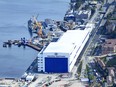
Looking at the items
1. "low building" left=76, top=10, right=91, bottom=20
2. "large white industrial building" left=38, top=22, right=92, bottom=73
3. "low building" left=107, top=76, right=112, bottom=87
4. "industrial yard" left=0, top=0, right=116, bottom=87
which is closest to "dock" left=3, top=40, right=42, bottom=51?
"industrial yard" left=0, top=0, right=116, bottom=87

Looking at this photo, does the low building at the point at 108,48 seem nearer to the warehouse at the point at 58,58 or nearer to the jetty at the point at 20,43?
the warehouse at the point at 58,58

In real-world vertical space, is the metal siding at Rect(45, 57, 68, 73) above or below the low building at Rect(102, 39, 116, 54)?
below

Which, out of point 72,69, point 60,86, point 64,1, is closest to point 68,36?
point 72,69

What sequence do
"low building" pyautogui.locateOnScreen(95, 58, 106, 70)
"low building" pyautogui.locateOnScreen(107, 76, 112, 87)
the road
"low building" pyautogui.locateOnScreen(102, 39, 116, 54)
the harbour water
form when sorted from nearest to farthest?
"low building" pyautogui.locateOnScreen(107, 76, 112, 87) < "low building" pyautogui.locateOnScreen(95, 58, 106, 70) < the road < the harbour water < "low building" pyautogui.locateOnScreen(102, 39, 116, 54)

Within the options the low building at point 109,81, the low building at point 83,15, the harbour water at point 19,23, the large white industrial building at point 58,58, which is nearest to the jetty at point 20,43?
the harbour water at point 19,23

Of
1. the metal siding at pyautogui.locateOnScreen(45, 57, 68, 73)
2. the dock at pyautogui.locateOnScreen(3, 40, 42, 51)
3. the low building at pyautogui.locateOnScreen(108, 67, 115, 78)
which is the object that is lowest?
the low building at pyautogui.locateOnScreen(108, 67, 115, 78)

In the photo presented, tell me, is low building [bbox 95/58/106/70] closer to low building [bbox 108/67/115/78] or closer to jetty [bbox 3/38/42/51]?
low building [bbox 108/67/115/78]

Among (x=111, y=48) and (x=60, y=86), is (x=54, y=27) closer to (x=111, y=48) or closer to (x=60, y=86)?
(x=111, y=48)
